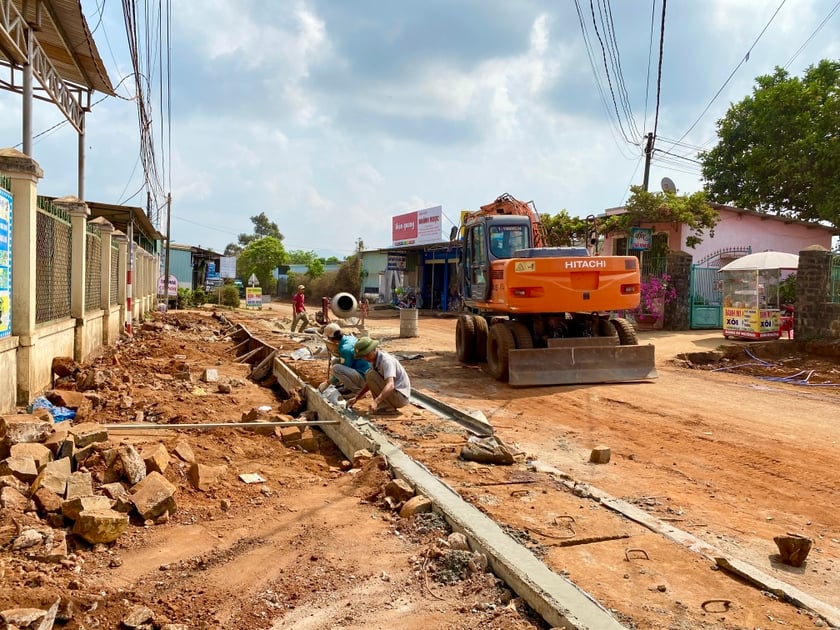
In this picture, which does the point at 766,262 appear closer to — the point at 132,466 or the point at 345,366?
the point at 345,366

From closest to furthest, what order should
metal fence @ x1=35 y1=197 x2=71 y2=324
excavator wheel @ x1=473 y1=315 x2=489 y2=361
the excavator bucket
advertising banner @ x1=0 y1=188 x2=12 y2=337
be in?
advertising banner @ x1=0 y1=188 x2=12 y2=337, metal fence @ x1=35 y1=197 x2=71 y2=324, the excavator bucket, excavator wheel @ x1=473 y1=315 x2=489 y2=361

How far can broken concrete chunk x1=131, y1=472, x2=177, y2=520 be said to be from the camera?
169 inches

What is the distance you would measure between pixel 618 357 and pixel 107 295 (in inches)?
374

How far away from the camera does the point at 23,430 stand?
4.93 meters

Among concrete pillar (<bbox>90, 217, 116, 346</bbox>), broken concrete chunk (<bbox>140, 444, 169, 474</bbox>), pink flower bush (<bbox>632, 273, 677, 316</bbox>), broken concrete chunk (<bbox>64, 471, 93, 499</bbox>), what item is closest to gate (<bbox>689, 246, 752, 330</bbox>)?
pink flower bush (<bbox>632, 273, 677, 316</bbox>)

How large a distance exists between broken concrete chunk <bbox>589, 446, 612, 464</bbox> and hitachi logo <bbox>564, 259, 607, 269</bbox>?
437cm

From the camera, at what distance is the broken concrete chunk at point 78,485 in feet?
14.0

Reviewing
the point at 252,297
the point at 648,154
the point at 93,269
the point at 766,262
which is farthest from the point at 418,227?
the point at 93,269

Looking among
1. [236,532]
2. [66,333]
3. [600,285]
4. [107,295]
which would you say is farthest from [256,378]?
[236,532]

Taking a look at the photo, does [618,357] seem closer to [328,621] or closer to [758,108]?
[328,621]

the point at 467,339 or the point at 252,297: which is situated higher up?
the point at 252,297

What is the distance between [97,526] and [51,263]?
5462mm

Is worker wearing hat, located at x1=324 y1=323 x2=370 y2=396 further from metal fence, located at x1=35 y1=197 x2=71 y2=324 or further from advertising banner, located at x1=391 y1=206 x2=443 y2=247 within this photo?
advertising banner, located at x1=391 y1=206 x2=443 y2=247

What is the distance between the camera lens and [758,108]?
2525 centimetres
